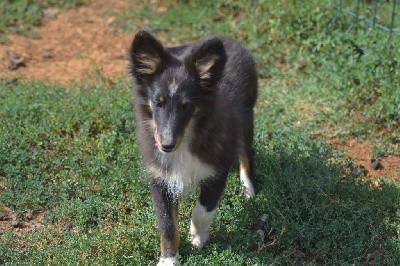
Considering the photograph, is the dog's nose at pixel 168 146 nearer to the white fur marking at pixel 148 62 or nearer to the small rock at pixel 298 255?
the white fur marking at pixel 148 62

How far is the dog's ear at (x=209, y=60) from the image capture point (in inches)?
170

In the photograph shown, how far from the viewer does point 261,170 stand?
5.90m

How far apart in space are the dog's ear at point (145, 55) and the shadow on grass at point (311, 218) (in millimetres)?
1429

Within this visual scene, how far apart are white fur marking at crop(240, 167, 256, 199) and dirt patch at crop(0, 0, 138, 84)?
8.97 feet

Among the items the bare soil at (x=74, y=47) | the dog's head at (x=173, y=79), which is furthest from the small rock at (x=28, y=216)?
the bare soil at (x=74, y=47)

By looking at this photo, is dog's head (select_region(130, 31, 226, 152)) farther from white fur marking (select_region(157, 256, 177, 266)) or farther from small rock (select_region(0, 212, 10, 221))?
small rock (select_region(0, 212, 10, 221))

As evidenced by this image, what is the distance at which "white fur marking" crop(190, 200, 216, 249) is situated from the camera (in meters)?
4.87

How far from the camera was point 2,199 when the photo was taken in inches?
219

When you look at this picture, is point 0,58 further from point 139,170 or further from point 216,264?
point 216,264

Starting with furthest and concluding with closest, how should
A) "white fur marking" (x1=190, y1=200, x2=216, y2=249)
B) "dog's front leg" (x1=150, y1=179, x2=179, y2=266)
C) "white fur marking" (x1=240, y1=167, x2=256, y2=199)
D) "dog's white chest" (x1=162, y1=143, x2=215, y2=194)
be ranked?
"white fur marking" (x1=240, y1=167, x2=256, y2=199), "white fur marking" (x1=190, y1=200, x2=216, y2=249), "dog's front leg" (x1=150, y1=179, x2=179, y2=266), "dog's white chest" (x1=162, y1=143, x2=215, y2=194)

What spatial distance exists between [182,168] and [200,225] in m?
0.54

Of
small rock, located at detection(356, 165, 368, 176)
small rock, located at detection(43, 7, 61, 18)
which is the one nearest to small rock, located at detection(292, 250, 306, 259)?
small rock, located at detection(356, 165, 368, 176)

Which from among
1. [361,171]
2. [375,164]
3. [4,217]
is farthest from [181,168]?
[375,164]

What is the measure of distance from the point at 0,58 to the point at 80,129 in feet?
7.76
